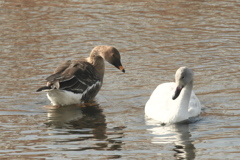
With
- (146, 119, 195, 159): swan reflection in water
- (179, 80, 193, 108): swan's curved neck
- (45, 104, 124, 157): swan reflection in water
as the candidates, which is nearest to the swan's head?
(179, 80, 193, 108): swan's curved neck

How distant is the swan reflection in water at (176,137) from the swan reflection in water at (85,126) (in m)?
0.62

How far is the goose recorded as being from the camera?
1180 centimetres

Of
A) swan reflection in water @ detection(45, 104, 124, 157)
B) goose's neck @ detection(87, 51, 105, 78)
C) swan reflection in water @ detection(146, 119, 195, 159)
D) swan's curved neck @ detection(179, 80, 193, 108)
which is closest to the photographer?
swan reflection in water @ detection(146, 119, 195, 159)

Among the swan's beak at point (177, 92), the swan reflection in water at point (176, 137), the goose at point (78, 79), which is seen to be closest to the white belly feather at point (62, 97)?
the goose at point (78, 79)

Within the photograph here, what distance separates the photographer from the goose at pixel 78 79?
38.7 feet

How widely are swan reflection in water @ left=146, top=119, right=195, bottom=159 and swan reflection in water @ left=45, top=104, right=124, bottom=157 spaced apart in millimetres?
622

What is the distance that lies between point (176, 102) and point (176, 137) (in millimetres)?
1133

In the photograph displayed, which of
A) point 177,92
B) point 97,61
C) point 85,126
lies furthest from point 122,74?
point 177,92

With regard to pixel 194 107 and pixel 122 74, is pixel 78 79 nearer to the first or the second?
pixel 122 74

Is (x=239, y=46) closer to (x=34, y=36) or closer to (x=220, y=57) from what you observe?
(x=220, y=57)

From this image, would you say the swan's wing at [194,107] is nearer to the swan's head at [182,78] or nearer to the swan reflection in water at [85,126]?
the swan's head at [182,78]

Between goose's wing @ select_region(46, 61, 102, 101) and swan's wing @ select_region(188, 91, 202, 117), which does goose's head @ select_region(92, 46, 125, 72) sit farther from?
swan's wing @ select_region(188, 91, 202, 117)

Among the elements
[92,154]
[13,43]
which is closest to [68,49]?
[13,43]

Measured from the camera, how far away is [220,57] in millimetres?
15109
